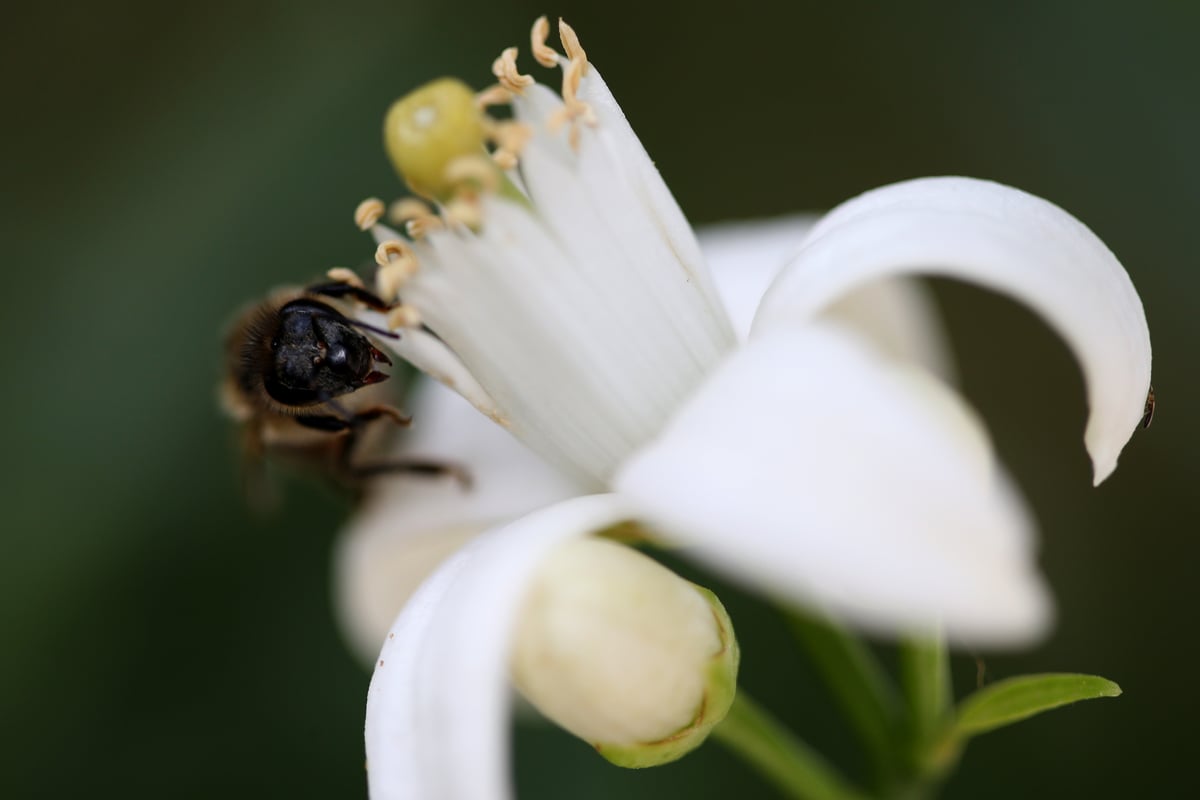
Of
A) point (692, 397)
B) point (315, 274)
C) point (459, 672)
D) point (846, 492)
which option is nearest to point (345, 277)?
point (692, 397)

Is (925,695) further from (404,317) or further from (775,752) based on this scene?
(404,317)

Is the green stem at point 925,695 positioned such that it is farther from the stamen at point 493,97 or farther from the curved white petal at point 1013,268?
the stamen at point 493,97

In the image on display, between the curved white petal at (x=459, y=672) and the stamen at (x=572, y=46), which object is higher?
the stamen at (x=572, y=46)

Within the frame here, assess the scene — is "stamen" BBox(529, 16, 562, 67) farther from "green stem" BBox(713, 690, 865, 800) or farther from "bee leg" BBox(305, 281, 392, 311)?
"green stem" BBox(713, 690, 865, 800)

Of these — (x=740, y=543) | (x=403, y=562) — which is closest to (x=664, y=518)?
(x=740, y=543)

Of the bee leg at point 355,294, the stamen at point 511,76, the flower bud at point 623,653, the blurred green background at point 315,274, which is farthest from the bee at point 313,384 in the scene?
the blurred green background at point 315,274

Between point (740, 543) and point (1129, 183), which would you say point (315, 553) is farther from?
point (740, 543)

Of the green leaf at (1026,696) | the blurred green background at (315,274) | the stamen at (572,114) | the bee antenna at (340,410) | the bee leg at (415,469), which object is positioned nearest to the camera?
the green leaf at (1026,696)
